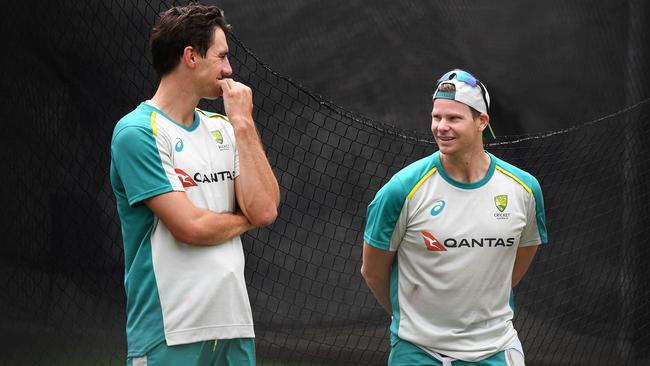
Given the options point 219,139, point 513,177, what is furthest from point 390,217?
point 219,139

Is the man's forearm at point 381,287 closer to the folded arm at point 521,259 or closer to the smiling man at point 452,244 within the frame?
the smiling man at point 452,244

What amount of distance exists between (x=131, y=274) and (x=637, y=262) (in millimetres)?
3237

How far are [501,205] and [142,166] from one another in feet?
3.73

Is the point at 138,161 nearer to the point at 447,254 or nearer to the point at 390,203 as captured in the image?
the point at 390,203

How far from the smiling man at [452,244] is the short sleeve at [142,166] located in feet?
2.40

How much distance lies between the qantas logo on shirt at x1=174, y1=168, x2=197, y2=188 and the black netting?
5.40 ft

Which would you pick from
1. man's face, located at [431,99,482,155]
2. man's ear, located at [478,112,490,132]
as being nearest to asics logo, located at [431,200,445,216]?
man's face, located at [431,99,482,155]

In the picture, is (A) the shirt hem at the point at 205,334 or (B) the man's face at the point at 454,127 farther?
(B) the man's face at the point at 454,127

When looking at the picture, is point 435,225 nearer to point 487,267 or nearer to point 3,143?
point 487,267

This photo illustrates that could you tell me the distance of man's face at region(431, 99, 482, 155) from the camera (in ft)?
10.6

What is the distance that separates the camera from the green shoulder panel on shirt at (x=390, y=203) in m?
3.22

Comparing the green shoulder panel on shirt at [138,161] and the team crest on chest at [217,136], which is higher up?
the team crest on chest at [217,136]

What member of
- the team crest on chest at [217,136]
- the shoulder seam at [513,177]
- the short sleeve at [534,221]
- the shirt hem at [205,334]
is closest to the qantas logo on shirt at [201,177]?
the team crest on chest at [217,136]

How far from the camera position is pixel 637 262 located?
5340mm
